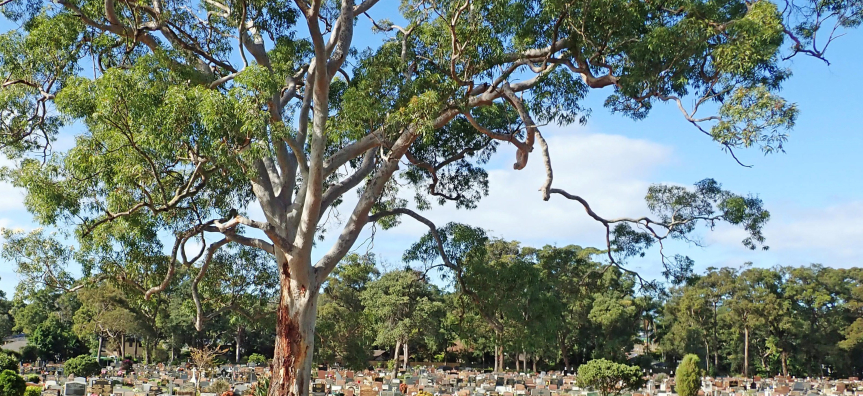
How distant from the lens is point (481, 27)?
10289mm

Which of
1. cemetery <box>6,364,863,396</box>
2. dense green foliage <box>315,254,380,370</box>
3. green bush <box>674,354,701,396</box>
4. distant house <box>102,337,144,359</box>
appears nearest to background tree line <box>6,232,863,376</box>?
dense green foliage <box>315,254,380,370</box>

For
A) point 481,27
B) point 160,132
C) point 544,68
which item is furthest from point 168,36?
point 544,68

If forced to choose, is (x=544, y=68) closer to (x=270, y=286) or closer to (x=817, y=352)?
(x=270, y=286)

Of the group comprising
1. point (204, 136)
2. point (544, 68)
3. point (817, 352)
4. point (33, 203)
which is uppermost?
point (544, 68)

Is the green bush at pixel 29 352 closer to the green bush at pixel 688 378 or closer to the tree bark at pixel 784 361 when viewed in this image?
the green bush at pixel 688 378

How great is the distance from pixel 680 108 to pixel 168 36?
8.00m

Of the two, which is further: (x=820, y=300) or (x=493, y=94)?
(x=820, y=300)

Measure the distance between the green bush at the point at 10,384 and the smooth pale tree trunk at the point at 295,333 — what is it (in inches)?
211

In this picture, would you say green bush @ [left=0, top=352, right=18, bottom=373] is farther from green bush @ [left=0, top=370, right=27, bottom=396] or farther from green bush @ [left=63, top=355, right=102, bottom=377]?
green bush @ [left=0, top=370, right=27, bottom=396]

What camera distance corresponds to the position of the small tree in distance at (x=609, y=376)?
16188 millimetres

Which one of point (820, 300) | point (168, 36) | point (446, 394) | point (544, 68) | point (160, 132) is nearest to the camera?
point (160, 132)

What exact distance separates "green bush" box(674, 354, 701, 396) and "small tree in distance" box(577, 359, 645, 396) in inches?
87.2

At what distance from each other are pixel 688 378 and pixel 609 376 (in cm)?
338

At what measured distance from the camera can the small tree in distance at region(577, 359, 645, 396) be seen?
1619cm
